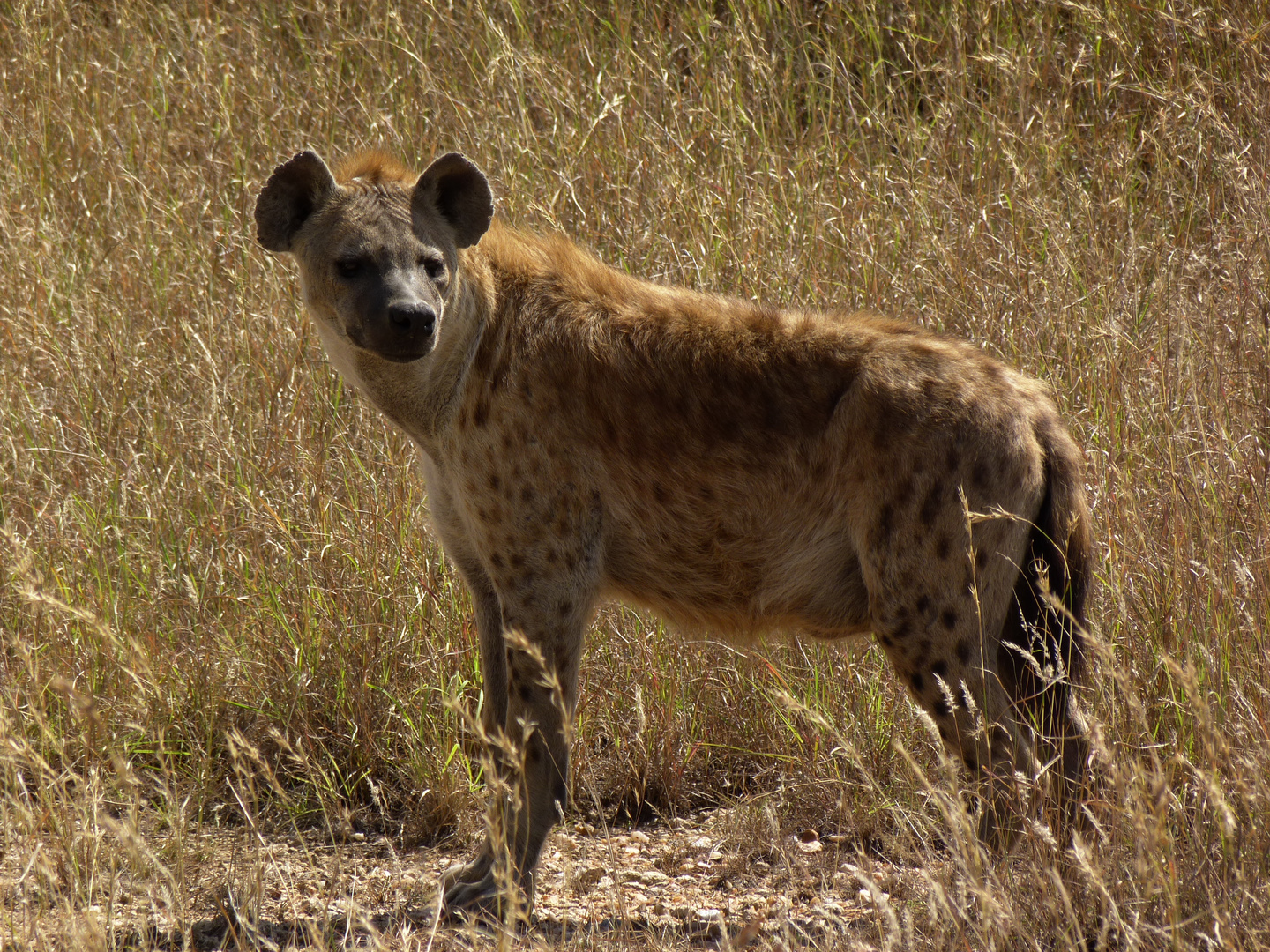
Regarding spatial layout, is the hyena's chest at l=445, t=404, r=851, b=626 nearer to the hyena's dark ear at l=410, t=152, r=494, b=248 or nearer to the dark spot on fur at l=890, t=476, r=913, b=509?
the dark spot on fur at l=890, t=476, r=913, b=509

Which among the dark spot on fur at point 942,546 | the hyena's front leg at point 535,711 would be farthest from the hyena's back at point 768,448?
the hyena's front leg at point 535,711

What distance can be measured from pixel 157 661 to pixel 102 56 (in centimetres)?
349

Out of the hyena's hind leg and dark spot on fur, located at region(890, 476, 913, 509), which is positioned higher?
dark spot on fur, located at region(890, 476, 913, 509)

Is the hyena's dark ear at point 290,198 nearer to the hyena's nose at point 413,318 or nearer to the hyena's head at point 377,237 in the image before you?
the hyena's head at point 377,237

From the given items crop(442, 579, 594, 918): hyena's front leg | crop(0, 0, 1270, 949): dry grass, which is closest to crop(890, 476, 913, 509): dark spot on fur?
crop(0, 0, 1270, 949): dry grass

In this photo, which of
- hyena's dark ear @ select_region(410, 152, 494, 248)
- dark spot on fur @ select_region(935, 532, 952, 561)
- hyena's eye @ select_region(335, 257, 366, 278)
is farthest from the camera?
hyena's dark ear @ select_region(410, 152, 494, 248)

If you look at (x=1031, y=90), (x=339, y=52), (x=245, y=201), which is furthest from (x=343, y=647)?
(x=1031, y=90)

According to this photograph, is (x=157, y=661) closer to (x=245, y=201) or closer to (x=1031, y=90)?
(x=245, y=201)

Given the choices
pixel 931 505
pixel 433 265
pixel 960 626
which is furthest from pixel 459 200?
pixel 960 626

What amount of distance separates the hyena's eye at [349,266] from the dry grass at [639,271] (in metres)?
0.86

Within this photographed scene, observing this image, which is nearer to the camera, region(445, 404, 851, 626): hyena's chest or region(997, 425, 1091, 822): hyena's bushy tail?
region(997, 425, 1091, 822): hyena's bushy tail

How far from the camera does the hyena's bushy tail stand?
2.64 m

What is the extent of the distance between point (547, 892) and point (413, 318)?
1.34 m

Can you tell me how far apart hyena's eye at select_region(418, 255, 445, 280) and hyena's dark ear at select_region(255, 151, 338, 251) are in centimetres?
29
